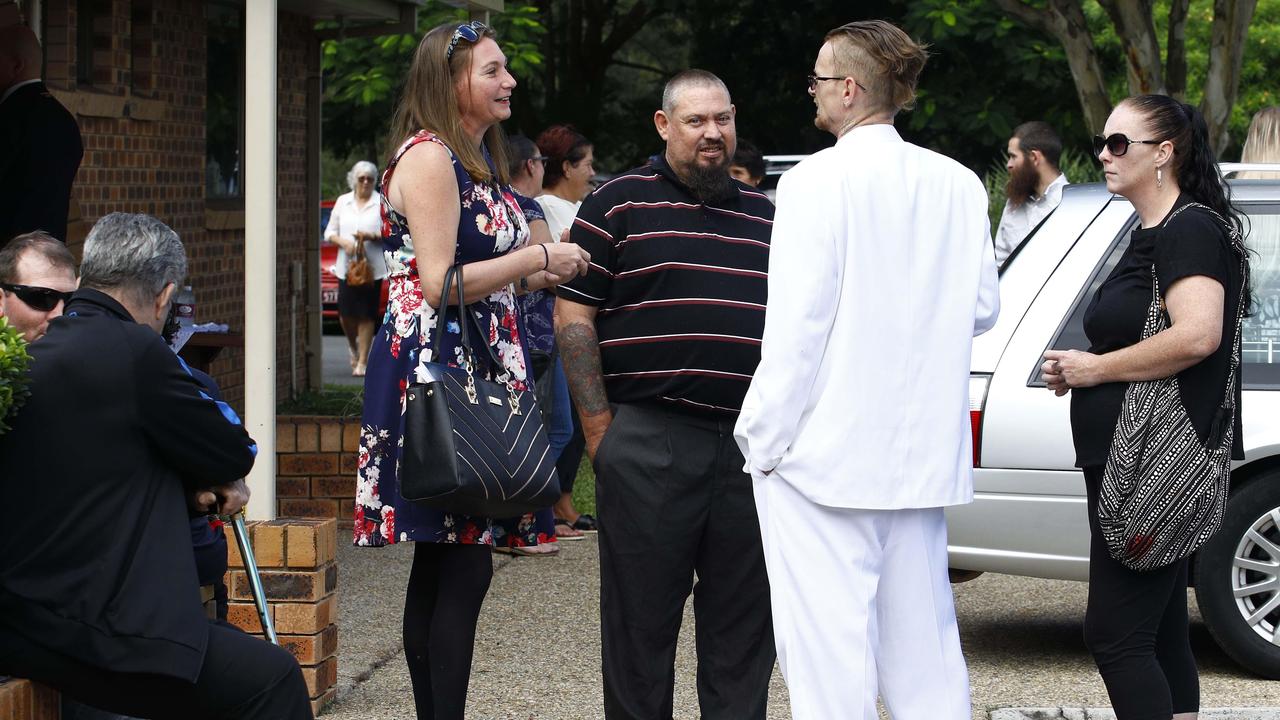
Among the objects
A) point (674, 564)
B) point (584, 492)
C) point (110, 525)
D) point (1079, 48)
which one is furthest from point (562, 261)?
point (1079, 48)

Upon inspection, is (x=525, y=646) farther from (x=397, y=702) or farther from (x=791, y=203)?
(x=791, y=203)

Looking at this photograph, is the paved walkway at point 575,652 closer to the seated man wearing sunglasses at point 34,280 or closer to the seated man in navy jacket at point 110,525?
the seated man wearing sunglasses at point 34,280

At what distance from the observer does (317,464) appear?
27.3 feet

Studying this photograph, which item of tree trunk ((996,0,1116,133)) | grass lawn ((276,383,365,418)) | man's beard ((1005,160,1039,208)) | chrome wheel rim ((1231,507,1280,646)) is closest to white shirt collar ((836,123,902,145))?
chrome wheel rim ((1231,507,1280,646))

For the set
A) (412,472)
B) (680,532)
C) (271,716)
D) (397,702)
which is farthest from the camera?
(397,702)

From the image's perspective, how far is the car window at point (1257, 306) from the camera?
577 cm

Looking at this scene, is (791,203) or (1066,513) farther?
(1066,513)

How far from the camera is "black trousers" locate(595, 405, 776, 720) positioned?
4289 mm

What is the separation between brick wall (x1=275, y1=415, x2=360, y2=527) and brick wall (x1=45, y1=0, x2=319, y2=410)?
138 centimetres

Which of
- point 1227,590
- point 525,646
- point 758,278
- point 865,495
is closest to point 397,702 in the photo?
point 525,646

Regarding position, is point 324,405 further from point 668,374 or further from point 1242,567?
point 668,374

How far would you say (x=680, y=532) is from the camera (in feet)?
14.1

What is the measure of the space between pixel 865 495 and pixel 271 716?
1.38 metres

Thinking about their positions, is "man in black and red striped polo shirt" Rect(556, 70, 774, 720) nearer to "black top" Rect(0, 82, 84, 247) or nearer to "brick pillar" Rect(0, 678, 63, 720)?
"brick pillar" Rect(0, 678, 63, 720)
